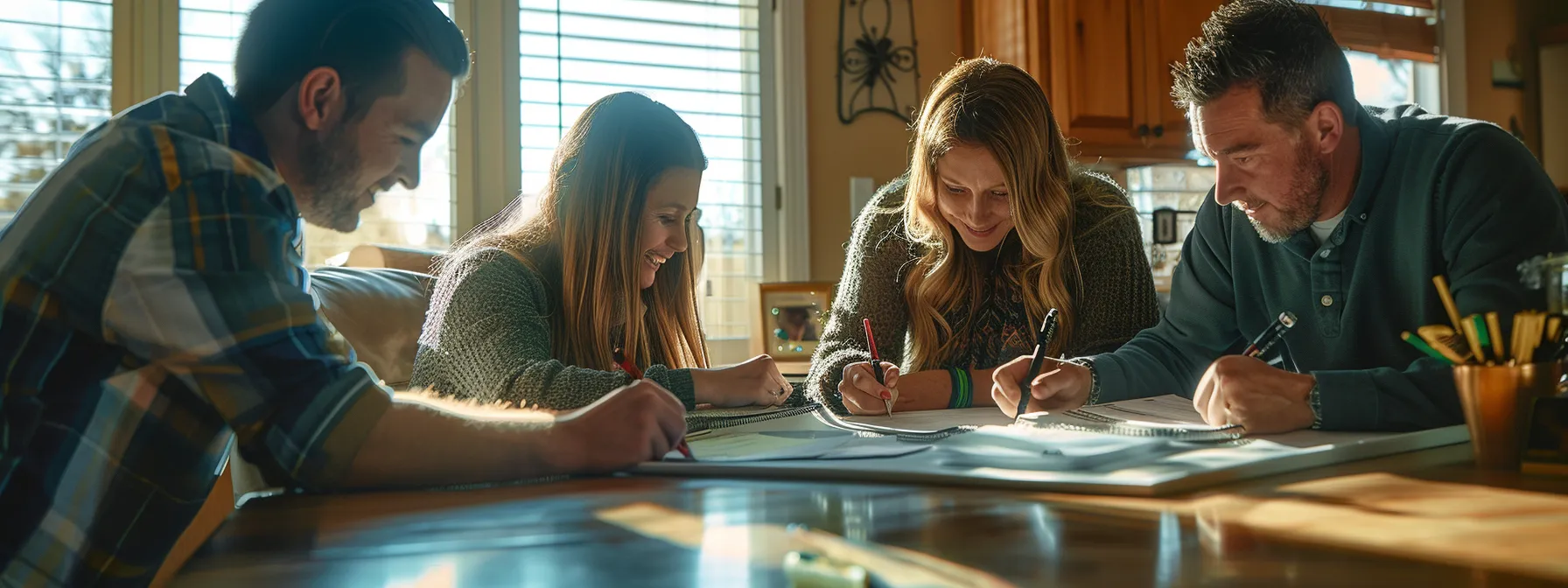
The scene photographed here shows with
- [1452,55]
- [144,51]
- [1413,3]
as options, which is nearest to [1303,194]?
[144,51]

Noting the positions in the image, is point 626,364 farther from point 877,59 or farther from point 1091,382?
point 877,59

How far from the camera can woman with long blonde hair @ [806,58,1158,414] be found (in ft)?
6.09

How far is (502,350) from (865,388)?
501 millimetres

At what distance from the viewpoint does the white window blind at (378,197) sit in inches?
122

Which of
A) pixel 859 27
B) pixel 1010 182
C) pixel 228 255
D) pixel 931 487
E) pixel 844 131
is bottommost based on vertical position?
pixel 931 487

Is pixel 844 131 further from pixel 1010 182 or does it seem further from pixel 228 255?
pixel 228 255

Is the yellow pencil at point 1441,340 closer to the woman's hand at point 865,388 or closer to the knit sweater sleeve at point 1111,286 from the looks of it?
the woman's hand at point 865,388

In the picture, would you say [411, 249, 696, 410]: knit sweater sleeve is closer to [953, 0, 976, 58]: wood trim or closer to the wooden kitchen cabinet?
the wooden kitchen cabinet

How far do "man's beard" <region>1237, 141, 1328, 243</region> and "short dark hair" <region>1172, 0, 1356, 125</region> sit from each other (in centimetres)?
6

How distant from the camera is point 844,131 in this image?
392cm

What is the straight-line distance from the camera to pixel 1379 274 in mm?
1513

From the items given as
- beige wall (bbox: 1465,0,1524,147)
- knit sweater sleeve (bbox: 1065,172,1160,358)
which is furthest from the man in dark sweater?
beige wall (bbox: 1465,0,1524,147)

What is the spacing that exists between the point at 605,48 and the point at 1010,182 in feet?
6.80

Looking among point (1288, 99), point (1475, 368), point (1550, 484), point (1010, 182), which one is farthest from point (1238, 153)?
point (1550, 484)
